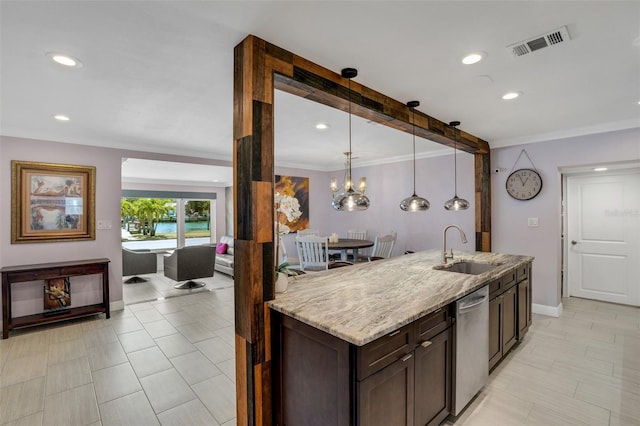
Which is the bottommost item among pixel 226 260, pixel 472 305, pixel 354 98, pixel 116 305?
pixel 116 305

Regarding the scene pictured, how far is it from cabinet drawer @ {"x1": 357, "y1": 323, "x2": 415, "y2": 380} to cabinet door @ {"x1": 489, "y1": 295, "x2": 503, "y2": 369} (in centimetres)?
126

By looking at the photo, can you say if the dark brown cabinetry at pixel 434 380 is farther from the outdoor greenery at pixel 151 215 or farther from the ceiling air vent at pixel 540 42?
the outdoor greenery at pixel 151 215

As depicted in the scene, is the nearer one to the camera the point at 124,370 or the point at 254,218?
the point at 254,218

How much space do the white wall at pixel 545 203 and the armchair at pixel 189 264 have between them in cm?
494

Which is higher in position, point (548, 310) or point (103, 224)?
point (103, 224)

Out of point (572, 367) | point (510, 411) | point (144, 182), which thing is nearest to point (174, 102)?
point (510, 411)

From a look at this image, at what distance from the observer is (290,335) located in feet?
5.68

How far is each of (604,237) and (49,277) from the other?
7.71m

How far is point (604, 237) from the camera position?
467 cm

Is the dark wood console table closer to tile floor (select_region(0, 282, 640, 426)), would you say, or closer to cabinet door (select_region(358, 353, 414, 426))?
tile floor (select_region(0, 282, 640, 426))

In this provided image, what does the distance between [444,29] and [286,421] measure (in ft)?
7.87

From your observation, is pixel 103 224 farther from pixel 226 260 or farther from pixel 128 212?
pixel 128 212

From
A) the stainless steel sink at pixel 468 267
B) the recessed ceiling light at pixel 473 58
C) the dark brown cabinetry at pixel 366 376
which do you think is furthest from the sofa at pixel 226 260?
the recessed ceiling light at pixel 473 58

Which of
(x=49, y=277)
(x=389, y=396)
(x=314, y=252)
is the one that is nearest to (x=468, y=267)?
(x=314, y=252)
